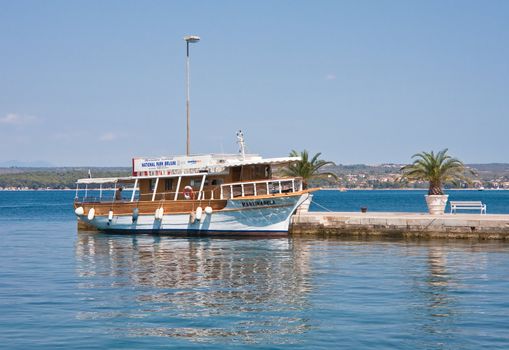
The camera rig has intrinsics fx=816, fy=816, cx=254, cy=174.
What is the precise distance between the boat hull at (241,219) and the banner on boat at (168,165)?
238cm

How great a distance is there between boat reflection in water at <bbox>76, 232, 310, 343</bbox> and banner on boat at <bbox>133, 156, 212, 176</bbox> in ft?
19.3

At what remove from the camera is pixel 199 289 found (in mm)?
24062

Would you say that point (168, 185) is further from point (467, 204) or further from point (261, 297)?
point (261, 297)

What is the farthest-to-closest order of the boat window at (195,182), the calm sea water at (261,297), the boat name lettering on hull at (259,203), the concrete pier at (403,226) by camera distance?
the boat window at (195,182)
the boat name lettering on hull at (259,203)
the concrete pier at (403,226)
the calm sea water at (261,297)

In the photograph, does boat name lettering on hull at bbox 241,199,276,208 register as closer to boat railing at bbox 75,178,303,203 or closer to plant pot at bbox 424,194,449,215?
boat railing at bbox 75,178,303,203

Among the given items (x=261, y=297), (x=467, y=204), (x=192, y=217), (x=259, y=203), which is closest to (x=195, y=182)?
(x=192, y=217)

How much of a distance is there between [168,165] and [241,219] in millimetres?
5395

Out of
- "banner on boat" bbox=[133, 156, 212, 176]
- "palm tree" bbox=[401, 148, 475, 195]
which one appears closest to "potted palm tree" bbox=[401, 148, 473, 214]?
"palm tree" bbox=[401, 148, 475, 195]

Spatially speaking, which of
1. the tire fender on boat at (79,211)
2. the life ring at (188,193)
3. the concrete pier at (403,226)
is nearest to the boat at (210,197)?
the life ring at (188,193)

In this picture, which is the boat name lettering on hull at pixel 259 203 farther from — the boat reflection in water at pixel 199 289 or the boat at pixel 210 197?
→ the boat reflection in water at pixel 199 289

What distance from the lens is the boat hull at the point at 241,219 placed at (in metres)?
41.4

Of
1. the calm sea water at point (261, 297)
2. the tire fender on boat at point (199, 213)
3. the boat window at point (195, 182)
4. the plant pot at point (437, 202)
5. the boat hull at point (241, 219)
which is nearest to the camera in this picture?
the calm sea water at point (261, 297)

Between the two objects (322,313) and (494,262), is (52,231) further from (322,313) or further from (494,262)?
(322,313)

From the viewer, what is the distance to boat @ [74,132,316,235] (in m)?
41.7
